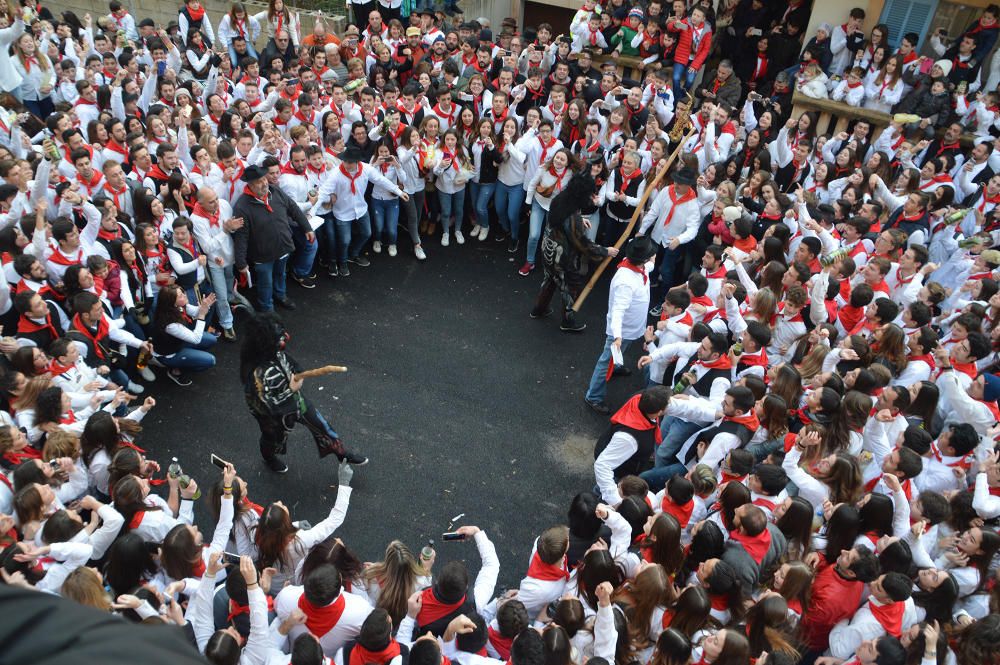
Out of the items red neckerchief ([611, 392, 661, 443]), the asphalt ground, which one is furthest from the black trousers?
red neckerchief ([611, 392, 661, 443])

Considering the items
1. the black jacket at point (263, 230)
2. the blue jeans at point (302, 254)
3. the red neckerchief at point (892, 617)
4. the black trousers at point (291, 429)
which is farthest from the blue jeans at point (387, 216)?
the red neckerchief at point (892, 617)

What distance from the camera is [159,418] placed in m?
6.48

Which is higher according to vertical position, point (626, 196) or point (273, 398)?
point (626, 196)

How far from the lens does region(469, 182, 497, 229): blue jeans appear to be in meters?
9.23

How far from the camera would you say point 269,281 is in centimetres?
760

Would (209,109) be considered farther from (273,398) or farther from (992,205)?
(992,205)

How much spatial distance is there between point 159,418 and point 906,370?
645 cm

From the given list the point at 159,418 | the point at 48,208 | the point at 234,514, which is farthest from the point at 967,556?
the point at 48,208

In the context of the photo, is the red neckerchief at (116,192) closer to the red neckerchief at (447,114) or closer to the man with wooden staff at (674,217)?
the red neckerchief at (447,114)

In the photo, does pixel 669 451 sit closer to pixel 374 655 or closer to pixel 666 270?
pixel 374 655

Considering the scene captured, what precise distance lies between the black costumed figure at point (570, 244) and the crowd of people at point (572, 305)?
3 cm

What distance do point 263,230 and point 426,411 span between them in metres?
2.47

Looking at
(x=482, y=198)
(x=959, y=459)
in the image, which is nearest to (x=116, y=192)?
(x=482, y=198)

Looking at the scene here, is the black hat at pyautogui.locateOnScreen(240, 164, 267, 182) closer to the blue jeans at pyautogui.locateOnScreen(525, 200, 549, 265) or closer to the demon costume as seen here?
the demon costume
